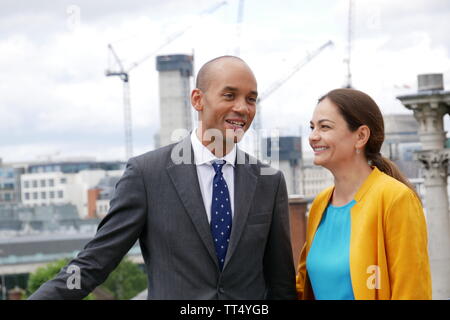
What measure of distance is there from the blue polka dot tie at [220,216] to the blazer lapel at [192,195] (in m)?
0.07

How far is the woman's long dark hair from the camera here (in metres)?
5.80

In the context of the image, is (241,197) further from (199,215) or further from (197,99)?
(197,99)

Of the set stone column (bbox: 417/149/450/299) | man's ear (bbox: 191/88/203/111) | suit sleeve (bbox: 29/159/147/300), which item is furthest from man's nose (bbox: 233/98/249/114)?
stone column (bbox: 417/149/450/299)

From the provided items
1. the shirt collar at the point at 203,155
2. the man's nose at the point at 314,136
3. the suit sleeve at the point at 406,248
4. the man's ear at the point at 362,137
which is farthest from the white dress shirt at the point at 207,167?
the suit sleeve at the point at 406,248

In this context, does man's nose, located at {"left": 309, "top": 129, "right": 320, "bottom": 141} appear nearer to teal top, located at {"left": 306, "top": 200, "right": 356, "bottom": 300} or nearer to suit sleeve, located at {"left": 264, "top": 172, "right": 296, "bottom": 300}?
suit sleeve, located at {"left": 264, "top": 172, "right": 296, "bottom": 300}

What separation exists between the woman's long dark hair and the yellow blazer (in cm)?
28

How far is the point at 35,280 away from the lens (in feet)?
305

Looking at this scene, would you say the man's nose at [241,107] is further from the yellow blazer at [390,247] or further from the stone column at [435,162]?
the stone column at [435,162]

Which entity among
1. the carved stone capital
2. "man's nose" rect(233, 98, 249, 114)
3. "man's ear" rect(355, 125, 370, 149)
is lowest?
"man's ear" rect(355, 125, 370, 149)

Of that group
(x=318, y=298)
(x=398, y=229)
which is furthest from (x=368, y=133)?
(x=318, y=298)

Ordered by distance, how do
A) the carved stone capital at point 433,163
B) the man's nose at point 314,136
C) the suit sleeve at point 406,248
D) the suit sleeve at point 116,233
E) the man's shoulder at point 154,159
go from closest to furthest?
1. the suit sleeve at point 406,248
2. the suit sleeve at point 116,233
3. the man's shoulder at point 154,159
4. the man's nose at point 314,136
5. the carved stone capital at point 433,163

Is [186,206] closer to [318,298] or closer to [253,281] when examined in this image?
[253,281]

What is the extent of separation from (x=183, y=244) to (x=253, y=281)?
0.51 meters

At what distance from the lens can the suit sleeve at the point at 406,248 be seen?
547cm
